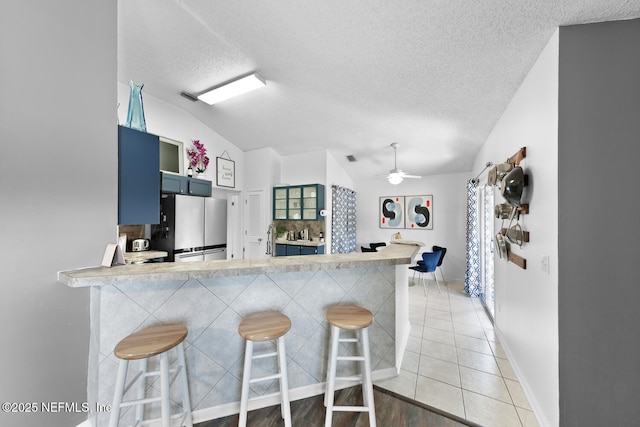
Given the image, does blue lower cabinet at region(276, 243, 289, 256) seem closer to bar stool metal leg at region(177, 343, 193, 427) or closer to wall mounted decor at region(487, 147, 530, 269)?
bar stool metal leg at region(177, 343, 193, 427)

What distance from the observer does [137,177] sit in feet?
5.36

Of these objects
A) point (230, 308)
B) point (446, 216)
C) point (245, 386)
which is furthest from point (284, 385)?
point (446, 216)

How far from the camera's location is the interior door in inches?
194

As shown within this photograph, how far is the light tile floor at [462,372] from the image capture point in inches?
68.4

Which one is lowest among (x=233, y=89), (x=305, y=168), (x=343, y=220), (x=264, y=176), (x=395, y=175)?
(x=343, y=220)

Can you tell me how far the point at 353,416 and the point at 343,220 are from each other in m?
3.86

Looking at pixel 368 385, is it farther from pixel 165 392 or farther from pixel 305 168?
pixel 305 168

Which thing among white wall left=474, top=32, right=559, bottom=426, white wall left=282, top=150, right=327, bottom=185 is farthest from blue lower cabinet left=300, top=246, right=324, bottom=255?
white wall left=474, top=32, right=559, bottom=426

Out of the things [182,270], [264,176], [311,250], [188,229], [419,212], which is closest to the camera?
[182,270]

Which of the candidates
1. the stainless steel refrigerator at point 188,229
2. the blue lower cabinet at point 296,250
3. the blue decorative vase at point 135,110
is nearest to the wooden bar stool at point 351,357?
the blue decorative vase at point 135,110

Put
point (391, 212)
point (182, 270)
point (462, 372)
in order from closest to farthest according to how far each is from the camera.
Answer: point (182, 270) → point (462, 372) → point (391, 212)

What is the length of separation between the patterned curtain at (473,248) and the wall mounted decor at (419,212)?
1.02 meters
